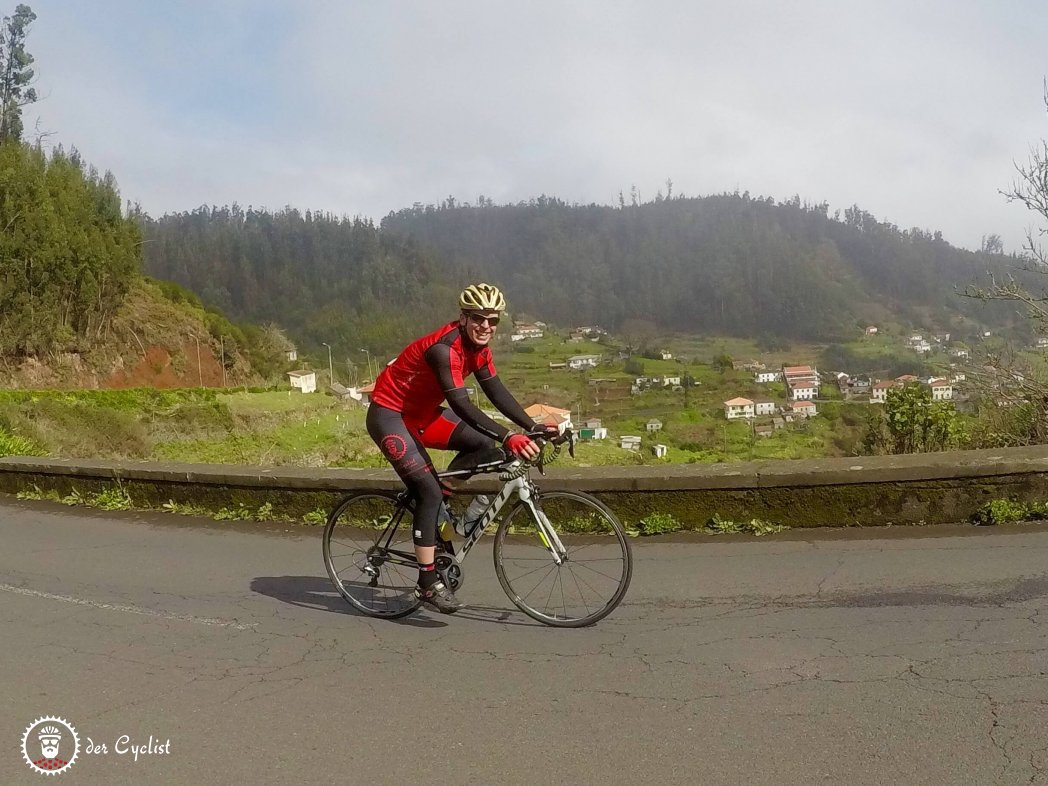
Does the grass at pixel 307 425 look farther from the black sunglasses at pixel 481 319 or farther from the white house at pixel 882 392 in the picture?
the black sunglasses at pixel 481 319

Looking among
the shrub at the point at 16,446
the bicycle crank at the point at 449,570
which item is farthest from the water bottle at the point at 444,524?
the shrub at the point at 16,446

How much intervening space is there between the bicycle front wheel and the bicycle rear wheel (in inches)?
25.7

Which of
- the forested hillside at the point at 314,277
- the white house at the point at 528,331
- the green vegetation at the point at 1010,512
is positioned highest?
the forested hillside at the point at 314,277

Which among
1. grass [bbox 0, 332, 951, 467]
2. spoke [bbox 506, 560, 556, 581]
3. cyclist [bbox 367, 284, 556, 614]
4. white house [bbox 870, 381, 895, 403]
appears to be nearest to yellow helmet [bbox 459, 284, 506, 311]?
cyclist [bbox 367, 284, 556, 614]

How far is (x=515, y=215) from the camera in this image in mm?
183125

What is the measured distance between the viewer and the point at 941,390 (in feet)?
32.8

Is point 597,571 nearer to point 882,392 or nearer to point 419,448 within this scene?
point 419,448

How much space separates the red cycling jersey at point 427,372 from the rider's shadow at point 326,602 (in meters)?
1.23

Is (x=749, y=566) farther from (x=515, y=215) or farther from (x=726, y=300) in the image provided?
(x=515, y=215)

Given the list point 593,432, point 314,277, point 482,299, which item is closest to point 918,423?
point 482,299

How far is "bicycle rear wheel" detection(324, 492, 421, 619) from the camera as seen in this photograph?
5.34 m

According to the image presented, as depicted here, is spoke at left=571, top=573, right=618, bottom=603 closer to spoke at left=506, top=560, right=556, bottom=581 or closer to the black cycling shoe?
spoke at left=506, top=560, right=556, bottom=581

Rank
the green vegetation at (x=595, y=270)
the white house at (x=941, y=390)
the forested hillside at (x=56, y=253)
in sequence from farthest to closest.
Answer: the green vegetation at (x=595, y=270) → the forested hillside at (x=56, y=253) → the white house at (x=941, y=390)

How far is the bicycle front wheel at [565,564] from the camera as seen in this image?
A: 4.79 metres
